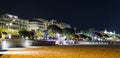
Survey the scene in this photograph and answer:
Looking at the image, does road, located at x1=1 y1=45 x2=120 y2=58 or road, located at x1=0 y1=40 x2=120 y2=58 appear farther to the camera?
road, located at x1=0 y1=40 x2=120 y2=58

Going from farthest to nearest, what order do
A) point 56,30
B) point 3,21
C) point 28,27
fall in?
point 28,27 < point 56,30 < point 3,21

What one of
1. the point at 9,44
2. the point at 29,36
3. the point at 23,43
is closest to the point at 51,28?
the point at 29,36

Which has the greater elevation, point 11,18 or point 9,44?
point 11,18

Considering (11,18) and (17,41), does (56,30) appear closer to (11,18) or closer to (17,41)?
(11,18)

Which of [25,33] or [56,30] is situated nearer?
[25,33]

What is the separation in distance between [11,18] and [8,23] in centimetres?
1133

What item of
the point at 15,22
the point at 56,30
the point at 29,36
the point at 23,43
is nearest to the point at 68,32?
the point at 56,30

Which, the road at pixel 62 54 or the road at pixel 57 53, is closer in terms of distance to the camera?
the road at pixel 62 54

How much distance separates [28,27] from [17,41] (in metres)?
138

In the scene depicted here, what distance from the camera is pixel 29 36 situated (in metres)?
135

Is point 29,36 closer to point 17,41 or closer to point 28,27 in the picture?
point 28,27

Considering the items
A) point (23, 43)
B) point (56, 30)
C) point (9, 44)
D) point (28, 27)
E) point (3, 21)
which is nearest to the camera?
point (9, 44)

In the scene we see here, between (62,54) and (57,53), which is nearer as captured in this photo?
(62,54)

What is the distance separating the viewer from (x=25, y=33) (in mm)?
131750
